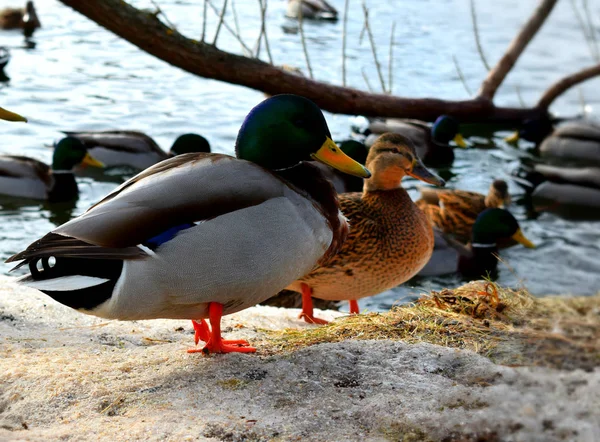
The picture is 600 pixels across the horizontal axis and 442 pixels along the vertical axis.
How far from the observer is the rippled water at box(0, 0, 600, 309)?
8.16 meters

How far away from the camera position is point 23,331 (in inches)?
158

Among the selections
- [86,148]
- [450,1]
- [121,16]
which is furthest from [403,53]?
[121,16]

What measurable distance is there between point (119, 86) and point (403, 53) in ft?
16.1

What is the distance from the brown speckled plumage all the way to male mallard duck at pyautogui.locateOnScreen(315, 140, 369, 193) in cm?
310

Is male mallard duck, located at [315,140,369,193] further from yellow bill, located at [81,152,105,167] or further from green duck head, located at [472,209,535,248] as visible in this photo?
yellow bill, located at [81,152,105,167]

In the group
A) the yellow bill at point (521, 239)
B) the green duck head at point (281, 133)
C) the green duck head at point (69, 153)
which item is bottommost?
the yellow bill at point (521, 239)

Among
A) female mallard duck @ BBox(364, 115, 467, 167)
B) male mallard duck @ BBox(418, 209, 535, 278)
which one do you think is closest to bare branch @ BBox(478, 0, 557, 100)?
female mallard duck @ BBox(364, 115, 467, 167)

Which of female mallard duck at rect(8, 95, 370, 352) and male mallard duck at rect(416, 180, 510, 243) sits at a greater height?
female mallard duck at rect(8, 95, 370, 352)

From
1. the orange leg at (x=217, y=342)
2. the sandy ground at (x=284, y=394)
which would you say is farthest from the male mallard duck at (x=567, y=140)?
the orange leg at (x=217, y=342)

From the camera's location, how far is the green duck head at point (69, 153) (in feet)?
29.2

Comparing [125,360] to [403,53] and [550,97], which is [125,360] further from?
[403,53]

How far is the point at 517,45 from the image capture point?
34.1ft

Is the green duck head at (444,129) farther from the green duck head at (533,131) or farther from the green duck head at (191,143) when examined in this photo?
the green duck head at (191,143)

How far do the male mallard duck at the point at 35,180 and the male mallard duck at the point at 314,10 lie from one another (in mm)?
9151
